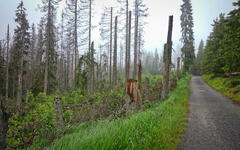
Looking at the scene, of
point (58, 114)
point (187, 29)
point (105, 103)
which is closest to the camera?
point (58, 114)

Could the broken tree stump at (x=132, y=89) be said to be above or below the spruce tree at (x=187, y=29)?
below

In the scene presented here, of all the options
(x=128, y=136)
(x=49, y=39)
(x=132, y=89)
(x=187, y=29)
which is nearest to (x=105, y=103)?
(x=132, y=89)

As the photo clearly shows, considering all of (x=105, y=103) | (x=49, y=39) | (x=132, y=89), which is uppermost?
(x=49, y=39)

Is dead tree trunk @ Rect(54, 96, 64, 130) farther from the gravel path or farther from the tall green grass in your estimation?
→ the gravel path

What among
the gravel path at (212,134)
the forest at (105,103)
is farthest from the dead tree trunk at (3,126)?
the gravel path at (212,134)

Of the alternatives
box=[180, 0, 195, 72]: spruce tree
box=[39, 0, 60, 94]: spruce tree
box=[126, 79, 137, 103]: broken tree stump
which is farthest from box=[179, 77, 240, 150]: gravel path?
box=[180, 0, 195, 72]: spruce tree

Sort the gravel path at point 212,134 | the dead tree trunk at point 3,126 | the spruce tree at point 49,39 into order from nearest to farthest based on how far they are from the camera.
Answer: the dead tree trunk at point 3,126
the gravel path at point 212,134
the spruce tree at point 49,39

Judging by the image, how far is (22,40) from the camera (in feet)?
54.2

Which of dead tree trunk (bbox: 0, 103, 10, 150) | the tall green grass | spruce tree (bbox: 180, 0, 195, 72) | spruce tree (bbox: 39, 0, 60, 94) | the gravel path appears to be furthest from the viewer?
spruce tree (bbox: 180, 0, 195, 72)

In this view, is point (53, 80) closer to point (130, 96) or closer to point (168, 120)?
point (130, 96)

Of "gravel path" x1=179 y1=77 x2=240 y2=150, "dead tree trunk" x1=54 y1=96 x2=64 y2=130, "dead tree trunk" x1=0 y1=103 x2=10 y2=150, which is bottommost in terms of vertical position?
"gravel path" x1=179 y1=77 x2=240 y2=150

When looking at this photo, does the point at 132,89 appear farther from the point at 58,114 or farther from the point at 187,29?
the point at 187,29

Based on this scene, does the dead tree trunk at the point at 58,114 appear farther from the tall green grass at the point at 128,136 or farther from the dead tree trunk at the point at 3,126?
the dead tree trunk at the point at 3,126

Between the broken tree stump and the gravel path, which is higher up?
the broken tree stump
